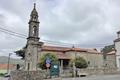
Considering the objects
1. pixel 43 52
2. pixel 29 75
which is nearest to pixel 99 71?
pixel 43 52

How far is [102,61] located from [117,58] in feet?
26.4

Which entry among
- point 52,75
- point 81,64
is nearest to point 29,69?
point 52,75

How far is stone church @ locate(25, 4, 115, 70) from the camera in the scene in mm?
32906

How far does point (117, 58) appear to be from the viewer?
51406 millimetres

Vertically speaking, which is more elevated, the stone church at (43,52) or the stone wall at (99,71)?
the stone church at (43,52)

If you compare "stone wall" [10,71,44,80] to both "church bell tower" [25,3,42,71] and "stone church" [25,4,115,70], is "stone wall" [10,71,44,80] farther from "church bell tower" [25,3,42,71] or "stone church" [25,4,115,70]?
"stone church" [25,4,115,70]

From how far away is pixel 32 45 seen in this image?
109 ft

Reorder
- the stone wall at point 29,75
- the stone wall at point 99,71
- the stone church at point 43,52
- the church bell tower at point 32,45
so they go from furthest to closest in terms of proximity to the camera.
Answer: the stone wall at point 99,71
the stone church at point 43,52
the church bell tower at point 32,45
the stone wall at point 29,75

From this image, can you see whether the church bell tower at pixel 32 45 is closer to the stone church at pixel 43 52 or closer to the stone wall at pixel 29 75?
the stone church at pixel 43 52

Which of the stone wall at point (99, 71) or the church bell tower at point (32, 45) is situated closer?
the church bell tower at point (32, 45)

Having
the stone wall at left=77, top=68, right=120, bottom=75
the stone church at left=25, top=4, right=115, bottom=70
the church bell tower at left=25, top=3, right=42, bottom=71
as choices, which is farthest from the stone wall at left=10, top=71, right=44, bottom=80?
the stone wall at left=77, top=68, right=120, bottom=75

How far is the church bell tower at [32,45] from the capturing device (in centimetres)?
3257

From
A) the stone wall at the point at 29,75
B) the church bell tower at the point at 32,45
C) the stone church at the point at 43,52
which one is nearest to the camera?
the stone wall at the point at 29,75

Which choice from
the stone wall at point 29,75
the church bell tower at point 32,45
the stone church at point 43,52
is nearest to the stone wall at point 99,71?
the stone church at point 43,52
